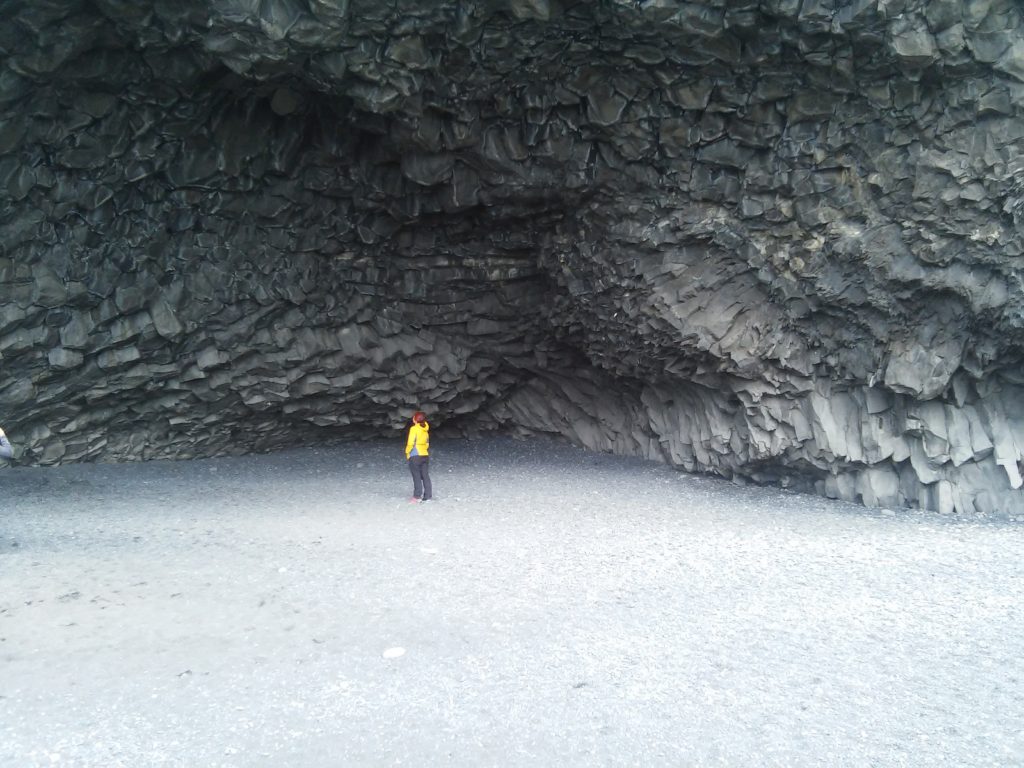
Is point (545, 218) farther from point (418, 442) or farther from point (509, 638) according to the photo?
point (509, 638)

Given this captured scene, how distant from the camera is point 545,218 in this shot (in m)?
11.1

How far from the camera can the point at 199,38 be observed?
25.8ft

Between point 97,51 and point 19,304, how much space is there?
3426mm

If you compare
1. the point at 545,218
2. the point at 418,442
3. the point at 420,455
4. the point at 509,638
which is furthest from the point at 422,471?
the point at 509,638

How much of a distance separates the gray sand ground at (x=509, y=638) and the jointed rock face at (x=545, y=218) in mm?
1950

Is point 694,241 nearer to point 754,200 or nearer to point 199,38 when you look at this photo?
point 754,200

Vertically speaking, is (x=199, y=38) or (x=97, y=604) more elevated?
(x=199, y=38)

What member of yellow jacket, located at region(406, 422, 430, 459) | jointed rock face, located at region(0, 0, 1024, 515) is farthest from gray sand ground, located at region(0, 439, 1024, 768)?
jointed rock face, located at region(0, 0, 1024, 515)

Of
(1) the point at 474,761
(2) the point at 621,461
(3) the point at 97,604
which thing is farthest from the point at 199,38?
(2) the point at 621,461

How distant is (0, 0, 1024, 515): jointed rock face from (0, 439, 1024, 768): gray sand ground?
1950mm

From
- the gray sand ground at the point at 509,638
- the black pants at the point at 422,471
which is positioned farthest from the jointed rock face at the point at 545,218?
the black pants at the point at 422,471

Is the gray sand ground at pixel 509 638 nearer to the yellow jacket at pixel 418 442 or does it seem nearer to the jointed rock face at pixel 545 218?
the yellow jacket at pixel 418 442

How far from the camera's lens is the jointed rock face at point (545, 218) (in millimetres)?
7879

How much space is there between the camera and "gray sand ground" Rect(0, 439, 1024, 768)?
372 cm
